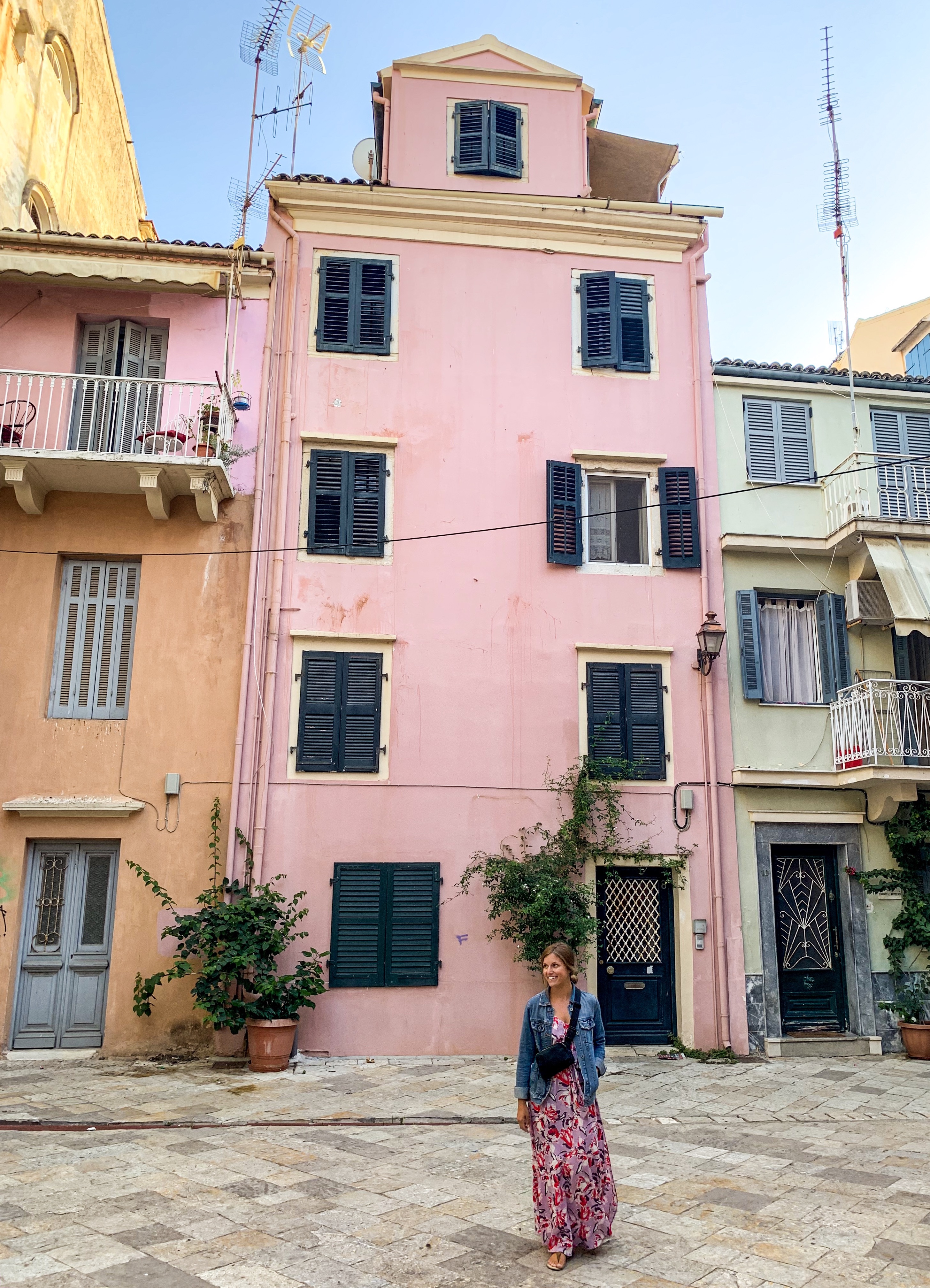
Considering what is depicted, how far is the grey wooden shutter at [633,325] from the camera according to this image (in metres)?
13.5

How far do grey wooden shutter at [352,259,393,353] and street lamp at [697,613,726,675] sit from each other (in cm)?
541

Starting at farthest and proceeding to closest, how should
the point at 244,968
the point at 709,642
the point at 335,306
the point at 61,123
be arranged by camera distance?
the point at 61,123, the point at 335,306, the point at 709,642, the point at 244,968

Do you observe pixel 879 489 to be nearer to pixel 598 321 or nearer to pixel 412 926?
pixel 598 321

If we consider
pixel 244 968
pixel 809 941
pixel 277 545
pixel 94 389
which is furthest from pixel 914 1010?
pixel 94 389

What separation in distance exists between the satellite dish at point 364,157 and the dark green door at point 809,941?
11.9m

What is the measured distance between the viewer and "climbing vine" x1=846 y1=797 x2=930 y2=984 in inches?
481

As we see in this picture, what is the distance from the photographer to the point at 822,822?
1255cm

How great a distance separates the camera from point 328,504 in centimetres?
1259

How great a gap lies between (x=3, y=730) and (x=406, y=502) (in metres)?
5.48

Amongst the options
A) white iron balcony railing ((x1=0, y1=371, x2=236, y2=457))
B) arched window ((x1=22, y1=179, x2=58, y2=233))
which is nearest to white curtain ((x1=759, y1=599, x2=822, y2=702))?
white iron balcony railing ((x1=0, y1=371, x2=236, y2=457))

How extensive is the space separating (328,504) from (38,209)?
7.70 meters

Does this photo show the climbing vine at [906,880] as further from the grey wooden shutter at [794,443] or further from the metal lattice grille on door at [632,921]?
the grey wooden shutter at [794,443]

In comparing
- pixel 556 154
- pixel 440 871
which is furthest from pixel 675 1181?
pixel 556 154

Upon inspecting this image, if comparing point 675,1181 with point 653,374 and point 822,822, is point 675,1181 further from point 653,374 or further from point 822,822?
point 653,374
